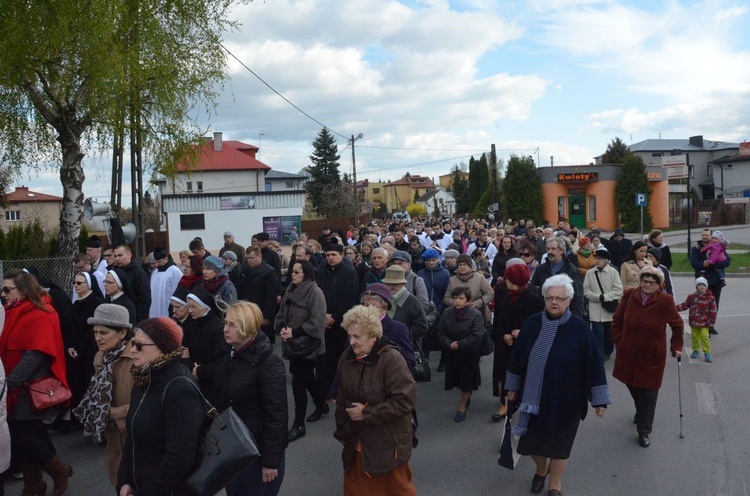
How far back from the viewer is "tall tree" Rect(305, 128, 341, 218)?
72.5 m

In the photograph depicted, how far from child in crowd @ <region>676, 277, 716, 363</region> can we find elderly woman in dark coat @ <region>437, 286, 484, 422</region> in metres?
3.74

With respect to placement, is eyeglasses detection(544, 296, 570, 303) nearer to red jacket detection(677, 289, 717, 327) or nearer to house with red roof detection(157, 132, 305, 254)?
red jacket detection(677, 289, 717, 327)

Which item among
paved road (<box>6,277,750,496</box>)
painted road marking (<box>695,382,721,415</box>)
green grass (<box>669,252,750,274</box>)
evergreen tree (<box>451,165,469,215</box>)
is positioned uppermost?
evergreen tree (<box>451,165,469,215</box>)

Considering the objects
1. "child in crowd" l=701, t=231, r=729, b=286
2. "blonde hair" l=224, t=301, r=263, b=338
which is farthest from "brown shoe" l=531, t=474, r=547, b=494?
"child in crowd" l=701, t=231, r=729, b=286

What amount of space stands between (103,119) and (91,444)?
9.56 m

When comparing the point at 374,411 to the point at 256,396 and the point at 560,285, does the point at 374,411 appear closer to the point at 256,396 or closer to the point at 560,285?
the point at 256,396

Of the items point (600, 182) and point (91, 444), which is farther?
point (600, 182)

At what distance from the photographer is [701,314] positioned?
9.45 metres

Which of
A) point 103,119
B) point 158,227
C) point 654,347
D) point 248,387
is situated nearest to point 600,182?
point 158,227

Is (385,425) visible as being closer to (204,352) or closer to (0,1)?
(204,352)

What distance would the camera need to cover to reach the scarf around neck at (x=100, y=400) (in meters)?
4.83

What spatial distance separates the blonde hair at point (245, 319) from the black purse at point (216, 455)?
2.39ft

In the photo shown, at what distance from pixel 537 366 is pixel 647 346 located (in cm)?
180

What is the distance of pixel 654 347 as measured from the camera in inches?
248
